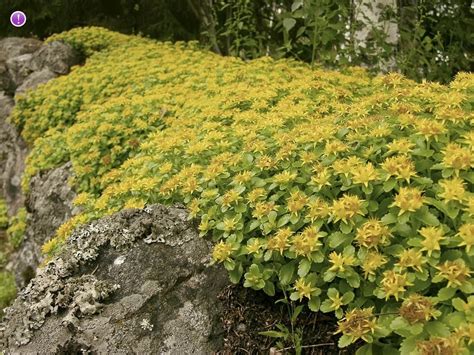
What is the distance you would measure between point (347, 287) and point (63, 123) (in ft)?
15.9

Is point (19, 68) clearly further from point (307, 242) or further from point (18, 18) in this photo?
point (307, 242)

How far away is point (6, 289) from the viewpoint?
502cm

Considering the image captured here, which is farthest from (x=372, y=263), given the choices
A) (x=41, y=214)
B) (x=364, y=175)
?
(x=41, y=214)

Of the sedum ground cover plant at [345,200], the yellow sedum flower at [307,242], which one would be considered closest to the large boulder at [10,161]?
the sedum ground cover plant at [345,200]

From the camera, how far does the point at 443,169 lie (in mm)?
1945

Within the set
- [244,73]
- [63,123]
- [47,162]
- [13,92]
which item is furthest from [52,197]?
[13,92]

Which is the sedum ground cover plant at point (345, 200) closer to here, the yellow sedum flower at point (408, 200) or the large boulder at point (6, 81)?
the yellow sedum flower at point (408, 200)

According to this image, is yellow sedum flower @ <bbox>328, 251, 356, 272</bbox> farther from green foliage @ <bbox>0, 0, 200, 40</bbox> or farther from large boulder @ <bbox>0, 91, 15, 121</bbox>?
green foliage @ <bbox>0, 0, 200, 40</bbox>

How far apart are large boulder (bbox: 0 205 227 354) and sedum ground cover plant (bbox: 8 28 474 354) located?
0.15 m

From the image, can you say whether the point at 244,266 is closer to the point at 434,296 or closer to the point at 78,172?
the point at 434,296

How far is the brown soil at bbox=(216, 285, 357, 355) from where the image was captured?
198 cm

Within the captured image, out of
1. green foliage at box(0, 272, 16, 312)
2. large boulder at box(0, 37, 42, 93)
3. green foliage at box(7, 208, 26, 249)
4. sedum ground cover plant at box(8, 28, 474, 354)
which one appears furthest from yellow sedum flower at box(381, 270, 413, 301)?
large boulder at box(0, 37, 42, 93)

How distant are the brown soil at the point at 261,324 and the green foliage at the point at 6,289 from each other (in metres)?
3.39

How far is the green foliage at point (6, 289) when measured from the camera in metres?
4.88
